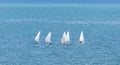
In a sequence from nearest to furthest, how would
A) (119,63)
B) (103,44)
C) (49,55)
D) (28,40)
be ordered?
1. (119,63)
2. (49,55)
3. (103,44)
4. (28,40)

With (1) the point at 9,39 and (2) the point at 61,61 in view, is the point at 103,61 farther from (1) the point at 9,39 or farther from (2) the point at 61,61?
(1) the point at 9,39

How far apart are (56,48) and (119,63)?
23.4m

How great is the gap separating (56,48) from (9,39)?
21.8 metres

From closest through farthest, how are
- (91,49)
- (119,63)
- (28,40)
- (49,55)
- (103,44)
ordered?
(119,63) → (49,55) → (91,49) → (103,44) → (28,40)

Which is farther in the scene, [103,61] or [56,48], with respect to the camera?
[56,48]

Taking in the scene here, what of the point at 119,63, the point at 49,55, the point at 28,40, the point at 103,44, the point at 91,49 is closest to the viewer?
the point at 119,63

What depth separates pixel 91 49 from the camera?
107 meters

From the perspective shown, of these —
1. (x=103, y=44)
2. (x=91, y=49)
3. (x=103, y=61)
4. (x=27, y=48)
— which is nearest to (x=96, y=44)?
(x=103, y=44)

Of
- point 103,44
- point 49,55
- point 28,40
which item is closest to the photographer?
point 49,55

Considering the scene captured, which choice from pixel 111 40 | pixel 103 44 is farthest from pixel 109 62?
pixel 111 40

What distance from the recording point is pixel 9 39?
415ft

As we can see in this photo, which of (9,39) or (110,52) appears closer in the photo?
(110,52)

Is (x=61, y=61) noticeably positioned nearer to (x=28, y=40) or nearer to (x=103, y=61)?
(x=103, y=61)

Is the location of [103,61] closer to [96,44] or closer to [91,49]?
[91,49]
